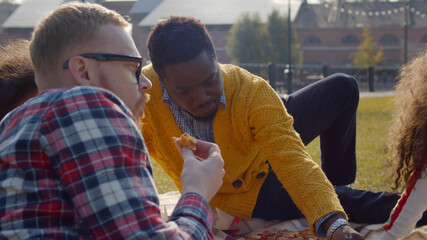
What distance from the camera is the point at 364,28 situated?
4444 cm

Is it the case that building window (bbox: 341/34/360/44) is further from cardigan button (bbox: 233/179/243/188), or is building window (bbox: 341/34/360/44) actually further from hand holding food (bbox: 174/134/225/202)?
hand holding food (bbox: 174/134/225/202)

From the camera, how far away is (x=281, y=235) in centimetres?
264

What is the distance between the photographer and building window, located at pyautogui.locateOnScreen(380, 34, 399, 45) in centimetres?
4603

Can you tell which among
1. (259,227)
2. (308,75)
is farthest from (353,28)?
(259,227)

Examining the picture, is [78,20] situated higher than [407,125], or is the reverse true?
[78,20]

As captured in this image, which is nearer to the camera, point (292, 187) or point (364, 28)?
point (292, 187)

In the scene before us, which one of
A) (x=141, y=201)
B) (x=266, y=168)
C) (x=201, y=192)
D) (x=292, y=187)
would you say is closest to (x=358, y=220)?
(x=266, y=168)

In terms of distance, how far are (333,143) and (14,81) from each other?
2.04m

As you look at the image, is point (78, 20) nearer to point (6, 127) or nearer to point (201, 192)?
point (6, 127)

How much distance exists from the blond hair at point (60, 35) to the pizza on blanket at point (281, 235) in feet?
5.48

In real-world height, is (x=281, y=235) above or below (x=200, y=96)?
below

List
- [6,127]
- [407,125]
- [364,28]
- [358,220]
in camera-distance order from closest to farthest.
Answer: [6,127], [407,125], [358,220], [364,28]

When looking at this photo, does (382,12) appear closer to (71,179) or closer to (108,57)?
(108,57)

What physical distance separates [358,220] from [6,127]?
236 centimetres
